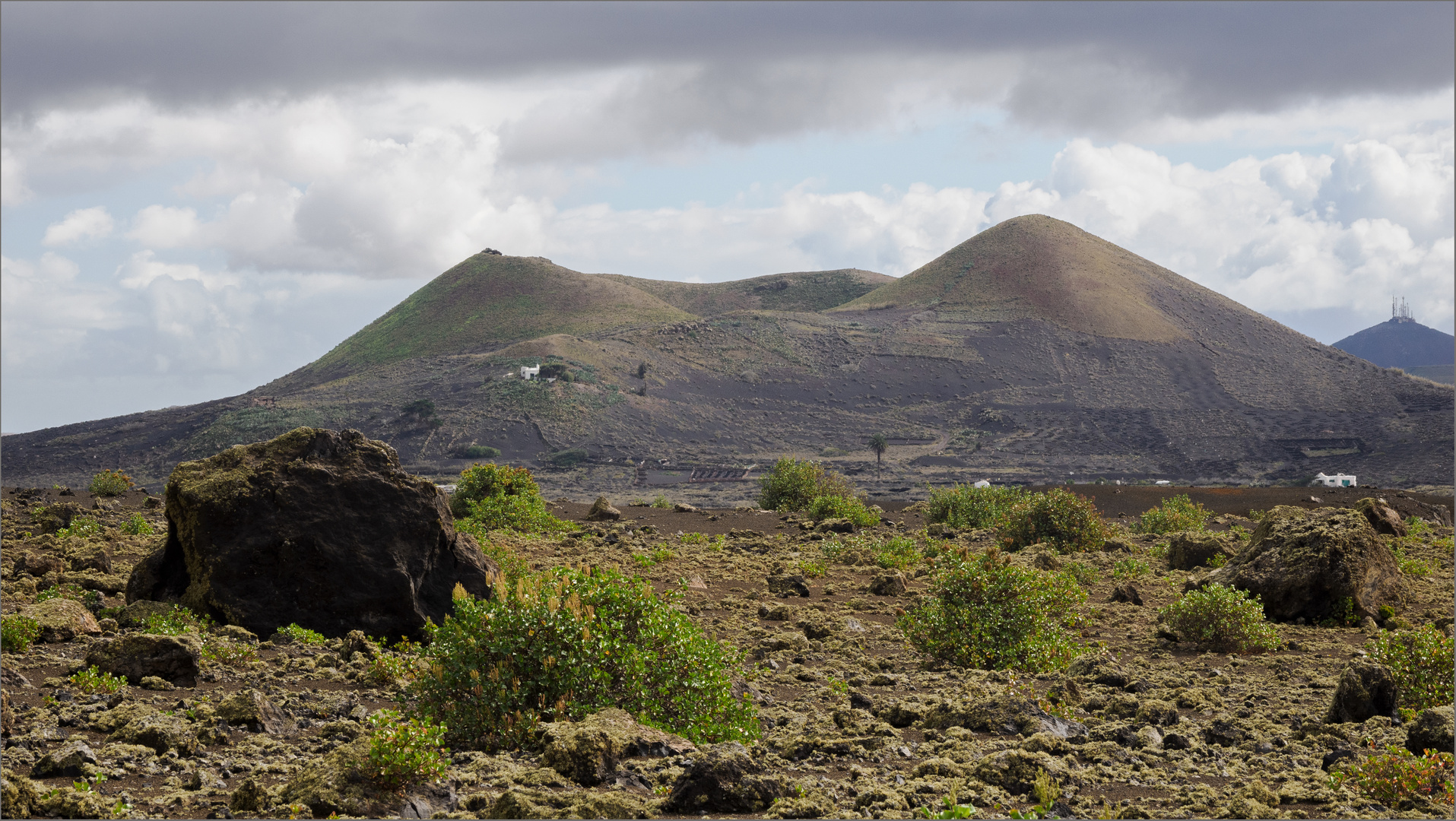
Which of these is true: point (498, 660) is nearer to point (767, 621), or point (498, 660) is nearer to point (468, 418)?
point (767, 621)

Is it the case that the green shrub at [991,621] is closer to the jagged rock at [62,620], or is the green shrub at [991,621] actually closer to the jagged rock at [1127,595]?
the jagged rock at [1127,595]

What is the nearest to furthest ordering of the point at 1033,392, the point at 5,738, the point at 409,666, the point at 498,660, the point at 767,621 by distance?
the point at 5,738
the point at 498,660
the point at 409,666
the point at 767,621
the point at 1033,392

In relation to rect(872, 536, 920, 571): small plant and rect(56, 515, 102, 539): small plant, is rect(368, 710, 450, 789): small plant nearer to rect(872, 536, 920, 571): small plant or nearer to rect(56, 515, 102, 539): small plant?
rect(872, 536, 920, 571): small plant

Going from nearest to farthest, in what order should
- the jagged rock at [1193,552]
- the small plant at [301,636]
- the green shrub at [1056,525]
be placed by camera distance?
1. the small plant at [301,636]
2. the jagged rock at [1193,552]
3. the green shrub at [1056,525]

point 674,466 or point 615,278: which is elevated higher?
point 615,278

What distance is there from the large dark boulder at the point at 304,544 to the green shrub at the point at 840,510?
16.6 metres

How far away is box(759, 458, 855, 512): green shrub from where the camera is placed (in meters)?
29.8

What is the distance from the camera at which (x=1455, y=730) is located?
6.36 metres

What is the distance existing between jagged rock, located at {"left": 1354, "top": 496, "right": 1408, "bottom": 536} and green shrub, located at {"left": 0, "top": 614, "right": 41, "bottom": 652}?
847 inches

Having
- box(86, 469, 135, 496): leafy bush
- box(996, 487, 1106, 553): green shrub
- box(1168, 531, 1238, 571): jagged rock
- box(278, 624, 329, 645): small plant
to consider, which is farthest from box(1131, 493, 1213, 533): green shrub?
box(86, 469, 135, 496): leafy bush

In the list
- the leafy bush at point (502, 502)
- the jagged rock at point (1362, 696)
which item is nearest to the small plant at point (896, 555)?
the leafy bush at point (502, 502)

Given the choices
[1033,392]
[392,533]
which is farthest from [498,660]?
[1033,392]

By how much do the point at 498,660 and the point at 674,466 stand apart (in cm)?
6125

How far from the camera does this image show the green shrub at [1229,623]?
11562mm
